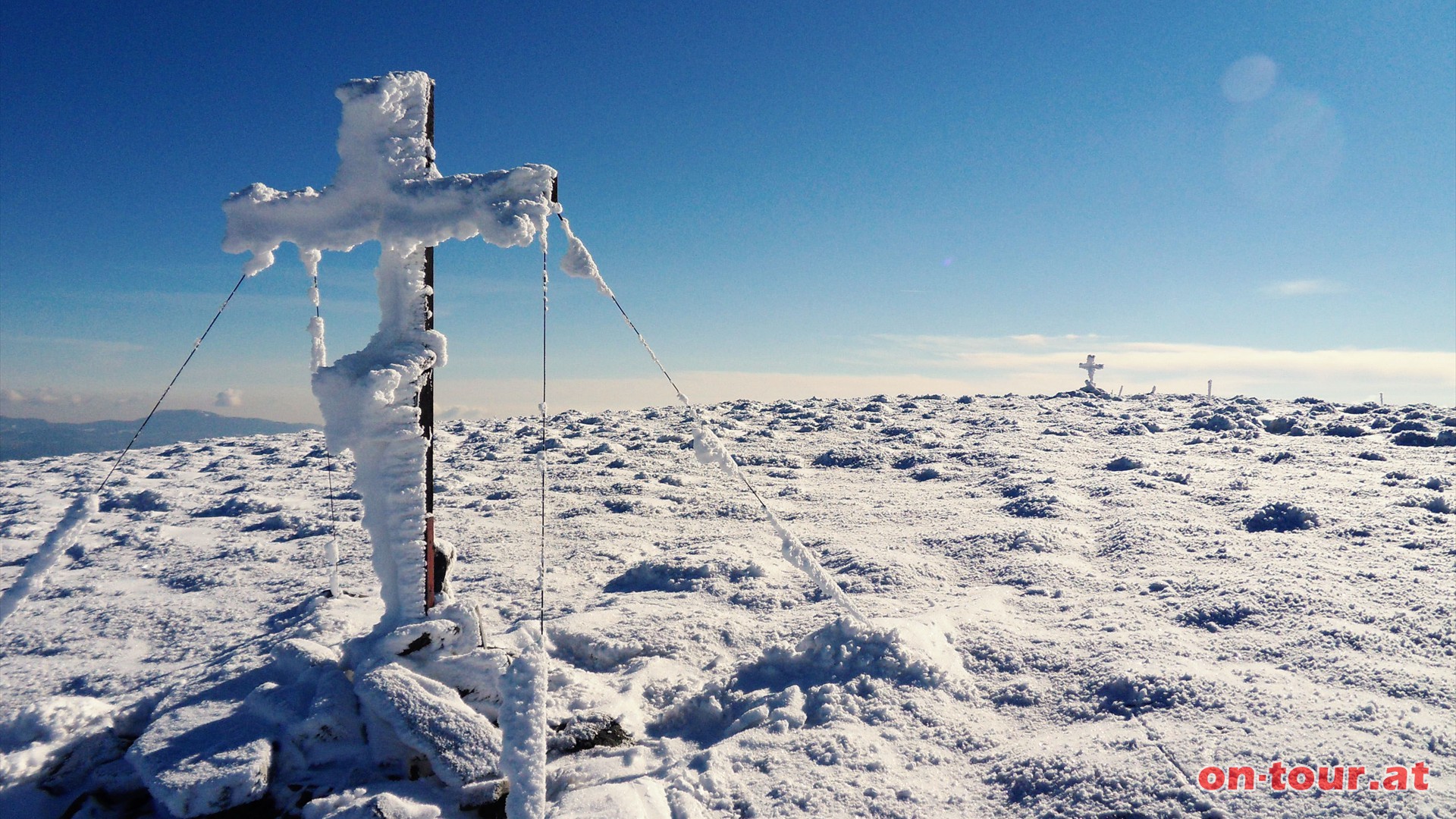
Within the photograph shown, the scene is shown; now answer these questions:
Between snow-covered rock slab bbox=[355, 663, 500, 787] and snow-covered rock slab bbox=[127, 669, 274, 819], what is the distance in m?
0.44

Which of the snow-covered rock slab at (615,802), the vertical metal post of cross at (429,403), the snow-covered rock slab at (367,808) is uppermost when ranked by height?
the vertical metal post of cross at (429,403)

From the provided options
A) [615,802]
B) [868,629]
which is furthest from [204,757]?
[868,629]

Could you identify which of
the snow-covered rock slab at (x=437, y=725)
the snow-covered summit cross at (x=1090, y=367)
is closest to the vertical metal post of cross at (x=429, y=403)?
the snow-covered rock slab at (x=437, y=725)

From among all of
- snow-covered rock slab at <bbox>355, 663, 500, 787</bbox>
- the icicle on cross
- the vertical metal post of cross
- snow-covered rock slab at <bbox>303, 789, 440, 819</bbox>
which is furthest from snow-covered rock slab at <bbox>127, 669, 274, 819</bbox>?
the icicle on cross

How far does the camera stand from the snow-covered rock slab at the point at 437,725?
8.82 feet

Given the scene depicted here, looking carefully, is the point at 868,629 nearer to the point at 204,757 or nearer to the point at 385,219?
the point at 204,757

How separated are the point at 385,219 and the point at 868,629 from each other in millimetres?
3395

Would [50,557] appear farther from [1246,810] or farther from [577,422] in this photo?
[577,422]

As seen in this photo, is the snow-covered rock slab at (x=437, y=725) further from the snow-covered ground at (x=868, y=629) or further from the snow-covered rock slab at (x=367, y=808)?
the snow-covered rock slab at (x=367, y=808)

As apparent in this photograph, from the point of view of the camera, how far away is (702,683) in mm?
3707

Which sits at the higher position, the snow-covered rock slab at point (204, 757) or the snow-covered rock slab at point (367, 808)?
the snow-covered rock slab at point (204, 757)

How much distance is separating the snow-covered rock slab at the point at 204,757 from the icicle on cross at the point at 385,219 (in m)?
1.21

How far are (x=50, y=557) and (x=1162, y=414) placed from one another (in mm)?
17198

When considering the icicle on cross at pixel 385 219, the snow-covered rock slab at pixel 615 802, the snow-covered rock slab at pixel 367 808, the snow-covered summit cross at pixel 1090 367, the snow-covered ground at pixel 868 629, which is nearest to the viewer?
the snow-covered rock slab at pixel 367 808
